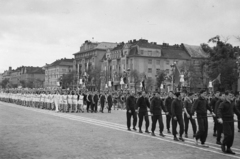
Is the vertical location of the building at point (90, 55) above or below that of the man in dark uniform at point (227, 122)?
above


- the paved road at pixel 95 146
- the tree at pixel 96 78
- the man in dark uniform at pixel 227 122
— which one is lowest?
the paved road at pixel 95 146

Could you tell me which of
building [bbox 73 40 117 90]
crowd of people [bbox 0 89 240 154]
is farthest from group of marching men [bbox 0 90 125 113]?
building [bbox 73 40 117 90]

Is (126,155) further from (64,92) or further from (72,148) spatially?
(64,92)

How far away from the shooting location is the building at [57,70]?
148m

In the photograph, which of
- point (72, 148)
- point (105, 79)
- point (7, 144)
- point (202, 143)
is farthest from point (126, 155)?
point (105, 79)

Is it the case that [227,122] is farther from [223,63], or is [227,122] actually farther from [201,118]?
[223,63]

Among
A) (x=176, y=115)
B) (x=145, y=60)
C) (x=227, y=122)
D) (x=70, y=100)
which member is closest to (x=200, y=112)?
(x=176, y=115)

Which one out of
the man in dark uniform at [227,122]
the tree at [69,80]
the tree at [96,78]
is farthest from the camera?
the tree at [69,80]

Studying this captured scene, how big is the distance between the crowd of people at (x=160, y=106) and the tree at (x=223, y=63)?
81.0 ft

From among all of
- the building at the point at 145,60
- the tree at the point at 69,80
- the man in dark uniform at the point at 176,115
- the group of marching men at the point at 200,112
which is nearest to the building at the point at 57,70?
the tree at the point at 69,80

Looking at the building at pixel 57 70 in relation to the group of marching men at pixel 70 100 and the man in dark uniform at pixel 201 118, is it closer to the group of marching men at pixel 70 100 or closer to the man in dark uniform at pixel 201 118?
the group of marching men at pixel 70 100

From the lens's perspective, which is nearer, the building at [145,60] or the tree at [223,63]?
the tree at [223,63]

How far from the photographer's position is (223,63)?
62.8 metres

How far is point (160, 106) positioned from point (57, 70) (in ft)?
448
